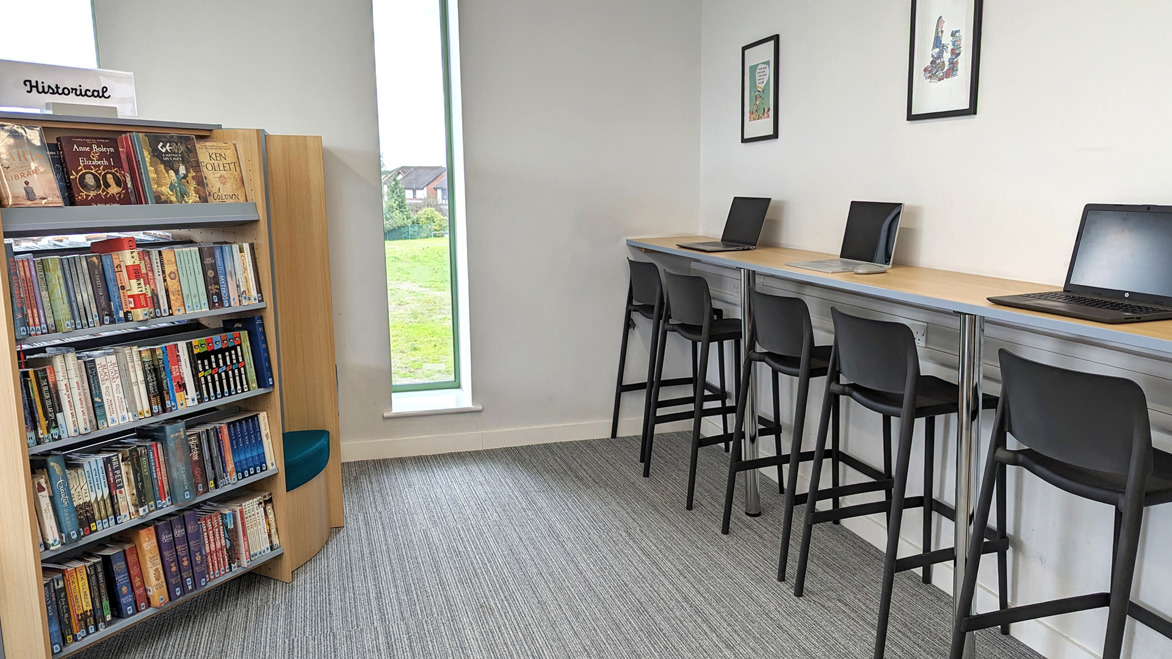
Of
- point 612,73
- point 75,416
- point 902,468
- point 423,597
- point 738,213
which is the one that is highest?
point 612,73

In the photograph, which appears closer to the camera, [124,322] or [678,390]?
[124,322]

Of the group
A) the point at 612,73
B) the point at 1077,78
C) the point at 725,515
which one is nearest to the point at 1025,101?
the point at 1077,78

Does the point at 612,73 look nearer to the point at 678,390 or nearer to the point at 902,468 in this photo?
the point at 678,390

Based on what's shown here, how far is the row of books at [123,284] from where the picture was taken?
2.22 m

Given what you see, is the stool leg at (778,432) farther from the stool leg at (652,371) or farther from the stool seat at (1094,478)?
the stool seat at (1094,478)

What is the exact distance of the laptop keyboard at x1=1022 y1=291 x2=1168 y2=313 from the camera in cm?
197

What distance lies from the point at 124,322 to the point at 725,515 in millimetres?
2266

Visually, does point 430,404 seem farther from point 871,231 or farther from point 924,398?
Result: point 924,398

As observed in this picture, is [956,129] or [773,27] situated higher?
[773,27]

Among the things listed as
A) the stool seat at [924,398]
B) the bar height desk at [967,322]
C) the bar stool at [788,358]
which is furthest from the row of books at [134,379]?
the stool seat at [924,398]

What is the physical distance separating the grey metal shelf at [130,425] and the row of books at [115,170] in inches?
25.6

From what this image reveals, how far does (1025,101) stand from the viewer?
8.27ft

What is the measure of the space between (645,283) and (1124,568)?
2.65m

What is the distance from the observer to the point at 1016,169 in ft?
8.43
